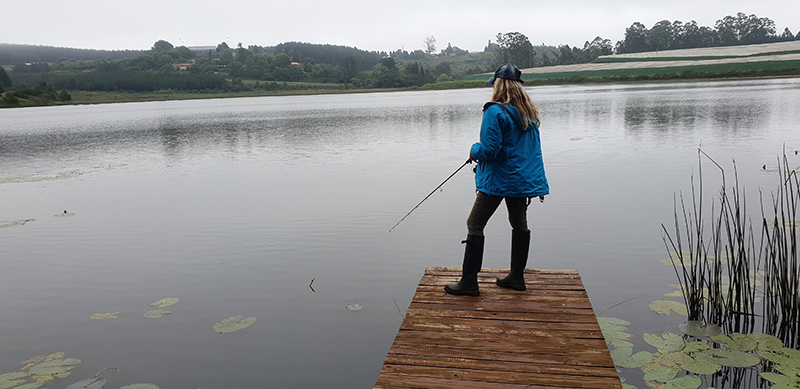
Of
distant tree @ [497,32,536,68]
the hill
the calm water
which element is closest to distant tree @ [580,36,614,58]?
distant tree @ [497,32,536,68]

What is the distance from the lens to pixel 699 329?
470cm

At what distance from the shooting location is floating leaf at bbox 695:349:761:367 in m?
4.11

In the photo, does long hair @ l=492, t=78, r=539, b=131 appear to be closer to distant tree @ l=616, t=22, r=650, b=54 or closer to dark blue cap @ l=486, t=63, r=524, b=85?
dark blue cap @ l=486, t=63, r=524, b=85

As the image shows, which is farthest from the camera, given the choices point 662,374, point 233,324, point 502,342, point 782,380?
point 233,324

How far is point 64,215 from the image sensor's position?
1059cm

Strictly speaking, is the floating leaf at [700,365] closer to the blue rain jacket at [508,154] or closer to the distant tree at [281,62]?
the blue rain jacket at [508,154]

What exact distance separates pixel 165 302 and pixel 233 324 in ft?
3.64

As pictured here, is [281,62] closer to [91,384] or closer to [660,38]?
[660,38]

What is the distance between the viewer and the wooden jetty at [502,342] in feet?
10.7

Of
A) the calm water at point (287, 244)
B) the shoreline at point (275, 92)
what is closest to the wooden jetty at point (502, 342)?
the calm water at point (287, 244)

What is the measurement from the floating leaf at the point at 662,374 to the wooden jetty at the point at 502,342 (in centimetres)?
56

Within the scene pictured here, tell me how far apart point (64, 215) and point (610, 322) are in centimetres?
982

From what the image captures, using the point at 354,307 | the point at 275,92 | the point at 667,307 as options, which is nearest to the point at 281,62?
the point at 275,92

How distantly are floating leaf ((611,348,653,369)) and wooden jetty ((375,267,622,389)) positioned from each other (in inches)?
18.8
